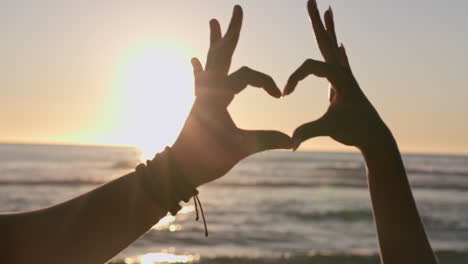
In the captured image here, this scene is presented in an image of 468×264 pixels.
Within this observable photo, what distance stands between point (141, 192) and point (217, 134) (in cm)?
28

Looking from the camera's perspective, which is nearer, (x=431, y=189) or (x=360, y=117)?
(x=360, y=117)

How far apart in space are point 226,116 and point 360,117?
1.35 ft

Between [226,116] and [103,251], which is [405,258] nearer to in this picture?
[226,116]

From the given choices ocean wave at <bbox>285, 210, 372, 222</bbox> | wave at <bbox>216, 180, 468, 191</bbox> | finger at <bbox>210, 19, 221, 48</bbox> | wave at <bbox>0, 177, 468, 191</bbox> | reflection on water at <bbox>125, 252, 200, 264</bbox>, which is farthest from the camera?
wave at <bbox>216, 180, 468, 191</bbox>

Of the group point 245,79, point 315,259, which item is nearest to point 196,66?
point 245,79

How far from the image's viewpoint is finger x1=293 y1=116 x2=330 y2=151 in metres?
1.55

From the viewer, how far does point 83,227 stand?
131cm

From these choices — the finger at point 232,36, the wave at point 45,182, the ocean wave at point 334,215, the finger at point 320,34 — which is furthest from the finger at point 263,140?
the wave at point 45,182

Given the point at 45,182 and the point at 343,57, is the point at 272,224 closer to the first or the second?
the point at 343,57

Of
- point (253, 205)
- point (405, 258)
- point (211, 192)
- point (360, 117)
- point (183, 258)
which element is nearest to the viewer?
point (405, 258)

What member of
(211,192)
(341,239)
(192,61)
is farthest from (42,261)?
(211,192)

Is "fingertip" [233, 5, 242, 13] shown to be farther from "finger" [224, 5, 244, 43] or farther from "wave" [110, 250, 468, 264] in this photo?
"wave" [110, 250, 468, 264]

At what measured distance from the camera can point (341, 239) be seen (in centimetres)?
1324

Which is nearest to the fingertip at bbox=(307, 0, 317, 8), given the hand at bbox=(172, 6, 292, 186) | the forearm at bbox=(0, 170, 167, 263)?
the hand at bbox=(172, 6, 292, 186)
